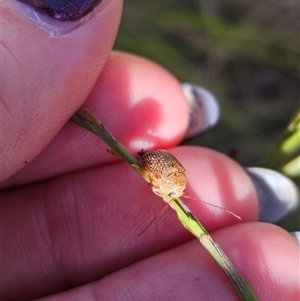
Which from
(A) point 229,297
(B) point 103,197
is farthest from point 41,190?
(A) point 229,297

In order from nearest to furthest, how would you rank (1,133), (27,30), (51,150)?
1. (27,30)
2. (1,133)
3. (51,150)

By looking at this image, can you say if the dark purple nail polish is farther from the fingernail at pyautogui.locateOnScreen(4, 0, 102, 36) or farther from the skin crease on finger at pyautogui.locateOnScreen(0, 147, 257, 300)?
the skin crease on finger at pyautogui.locateOnScreen(0, 147, 257, 300)

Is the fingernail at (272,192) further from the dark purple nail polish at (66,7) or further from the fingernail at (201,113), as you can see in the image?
the dark purple nail polish at (66,7)

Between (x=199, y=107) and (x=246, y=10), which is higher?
(x=246, y=10)

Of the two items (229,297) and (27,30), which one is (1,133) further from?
(229,297)

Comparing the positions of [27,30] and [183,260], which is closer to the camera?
[27,30]

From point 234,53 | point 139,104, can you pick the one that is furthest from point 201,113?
point 234,53

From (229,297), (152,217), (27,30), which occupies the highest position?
(27,30)

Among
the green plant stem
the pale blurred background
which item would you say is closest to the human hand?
the green plant stem
